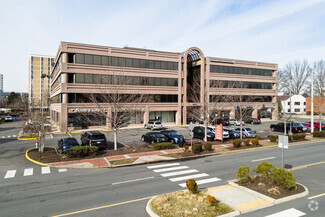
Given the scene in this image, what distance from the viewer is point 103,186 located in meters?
12.2

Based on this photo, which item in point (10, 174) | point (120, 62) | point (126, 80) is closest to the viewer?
point (10, 174)

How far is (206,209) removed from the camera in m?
8.74

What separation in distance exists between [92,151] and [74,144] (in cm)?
272

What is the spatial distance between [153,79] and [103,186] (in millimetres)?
34059

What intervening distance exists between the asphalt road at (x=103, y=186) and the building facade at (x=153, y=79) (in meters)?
13.6

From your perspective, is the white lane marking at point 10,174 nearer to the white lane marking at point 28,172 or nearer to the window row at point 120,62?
the white lane marking at point 28,172

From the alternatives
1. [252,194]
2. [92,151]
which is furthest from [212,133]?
[252,194]

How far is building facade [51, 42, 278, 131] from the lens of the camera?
125ft

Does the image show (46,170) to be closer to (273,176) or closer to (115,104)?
(115,104)

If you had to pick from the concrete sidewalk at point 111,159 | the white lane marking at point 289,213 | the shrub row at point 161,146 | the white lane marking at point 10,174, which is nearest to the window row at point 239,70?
the shrub row at point 161,146

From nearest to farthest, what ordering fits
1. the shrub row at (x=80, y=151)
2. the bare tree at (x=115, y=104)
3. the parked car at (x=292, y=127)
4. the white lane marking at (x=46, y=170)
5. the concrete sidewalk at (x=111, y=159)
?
the white lane marking at (x=46, y=170)
the concrete sidewalk at (x=111, y=159)
the shrub row at (x=80, y=151)
the bare tree at (x=115, y=104)
the parked car at (x=292, y=127)

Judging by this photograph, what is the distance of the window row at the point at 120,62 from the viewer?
3881cm

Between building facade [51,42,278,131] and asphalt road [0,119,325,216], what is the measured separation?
13621 mm

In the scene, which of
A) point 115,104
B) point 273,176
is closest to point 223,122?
point 115,104
